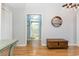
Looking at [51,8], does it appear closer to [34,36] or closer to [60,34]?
[60,34]

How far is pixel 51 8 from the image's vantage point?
26.2ft

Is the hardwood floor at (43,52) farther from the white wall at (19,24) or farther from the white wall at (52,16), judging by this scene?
the white wall at (52,16)

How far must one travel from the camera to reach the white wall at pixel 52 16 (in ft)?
26.1

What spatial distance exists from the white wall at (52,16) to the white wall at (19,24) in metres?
0.61

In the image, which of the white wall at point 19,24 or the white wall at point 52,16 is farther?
the white wall at point 52,16

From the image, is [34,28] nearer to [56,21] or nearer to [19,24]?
[56,21]

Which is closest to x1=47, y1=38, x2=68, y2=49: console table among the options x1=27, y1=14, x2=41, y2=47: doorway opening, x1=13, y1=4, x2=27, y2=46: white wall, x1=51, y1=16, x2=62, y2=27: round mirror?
x1=51, y1=16, x2=62, y2=27: round mirror

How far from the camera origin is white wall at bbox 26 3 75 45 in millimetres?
7949

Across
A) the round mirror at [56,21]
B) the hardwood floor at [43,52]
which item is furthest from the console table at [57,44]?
the round mirror at [56,21]

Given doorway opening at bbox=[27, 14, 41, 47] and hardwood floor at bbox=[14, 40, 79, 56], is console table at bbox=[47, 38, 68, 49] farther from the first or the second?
doorway opening at bbox=[27, 14, 41, 47]

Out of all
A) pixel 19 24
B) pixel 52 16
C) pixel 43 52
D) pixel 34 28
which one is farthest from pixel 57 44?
pixel 34 28

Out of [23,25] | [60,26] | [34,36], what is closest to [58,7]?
[60,26]

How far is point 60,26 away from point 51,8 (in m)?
1.12

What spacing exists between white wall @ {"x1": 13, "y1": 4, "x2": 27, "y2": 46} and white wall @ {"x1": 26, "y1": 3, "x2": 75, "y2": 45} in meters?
0.61
